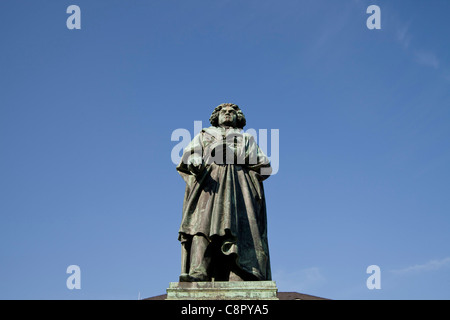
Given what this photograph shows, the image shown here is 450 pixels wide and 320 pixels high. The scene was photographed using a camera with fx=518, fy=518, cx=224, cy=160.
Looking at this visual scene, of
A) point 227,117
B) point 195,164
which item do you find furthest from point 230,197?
point 227,117

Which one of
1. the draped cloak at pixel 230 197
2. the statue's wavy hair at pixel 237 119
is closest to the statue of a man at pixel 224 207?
the draped cloak at pixel 230 197

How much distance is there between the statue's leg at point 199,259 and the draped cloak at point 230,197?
0.15m

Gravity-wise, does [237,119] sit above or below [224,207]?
above

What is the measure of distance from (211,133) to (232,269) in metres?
3.39

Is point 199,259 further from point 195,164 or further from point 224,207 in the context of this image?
point 195,164

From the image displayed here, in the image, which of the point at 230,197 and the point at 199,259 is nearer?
the point at 199,259

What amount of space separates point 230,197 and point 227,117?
2442 millimetres

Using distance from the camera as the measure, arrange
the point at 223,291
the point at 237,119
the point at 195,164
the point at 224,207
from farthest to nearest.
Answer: the point at 237,119 → the point at 195,164 → the point at 224,207 → the point at 223,291

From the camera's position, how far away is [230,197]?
10578 mm

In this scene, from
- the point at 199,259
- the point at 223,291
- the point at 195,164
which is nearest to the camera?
the point at 223,291

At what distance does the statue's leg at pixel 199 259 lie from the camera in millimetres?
9758

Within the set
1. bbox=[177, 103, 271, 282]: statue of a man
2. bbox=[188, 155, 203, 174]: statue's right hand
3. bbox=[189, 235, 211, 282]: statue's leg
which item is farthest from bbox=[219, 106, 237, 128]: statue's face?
bbox=[189, 235, 211, 282]: statue's leg

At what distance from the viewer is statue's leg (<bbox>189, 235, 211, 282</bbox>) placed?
32.0ft
